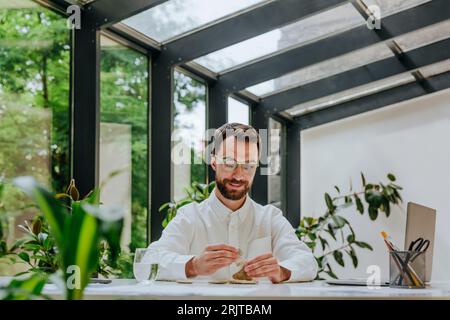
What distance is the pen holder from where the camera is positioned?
2.21 meters

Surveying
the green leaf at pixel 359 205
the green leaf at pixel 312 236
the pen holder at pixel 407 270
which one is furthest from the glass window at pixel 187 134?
the pen holder at pixel 407 270

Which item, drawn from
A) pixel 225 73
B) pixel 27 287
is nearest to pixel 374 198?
pixel 225 73

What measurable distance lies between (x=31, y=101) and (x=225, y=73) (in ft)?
9.48

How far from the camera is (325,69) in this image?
6953mm

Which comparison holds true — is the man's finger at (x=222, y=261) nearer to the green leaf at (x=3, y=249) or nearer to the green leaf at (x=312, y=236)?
the green leaf at (x=3, y=249)

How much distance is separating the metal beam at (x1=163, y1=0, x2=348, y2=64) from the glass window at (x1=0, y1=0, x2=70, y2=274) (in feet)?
4.55

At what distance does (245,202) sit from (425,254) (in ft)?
3.11

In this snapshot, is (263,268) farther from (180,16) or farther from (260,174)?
(260,174)

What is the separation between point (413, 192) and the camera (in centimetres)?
816

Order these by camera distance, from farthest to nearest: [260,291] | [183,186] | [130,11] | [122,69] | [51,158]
A: [183,186]
[122,69]
[130,11]
[51,158]
[260,291]

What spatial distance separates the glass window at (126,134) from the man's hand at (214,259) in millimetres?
2023

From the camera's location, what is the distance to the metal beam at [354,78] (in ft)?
22.1

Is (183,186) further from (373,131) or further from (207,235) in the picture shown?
(373,131)

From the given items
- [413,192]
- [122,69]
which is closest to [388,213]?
[413,192]
